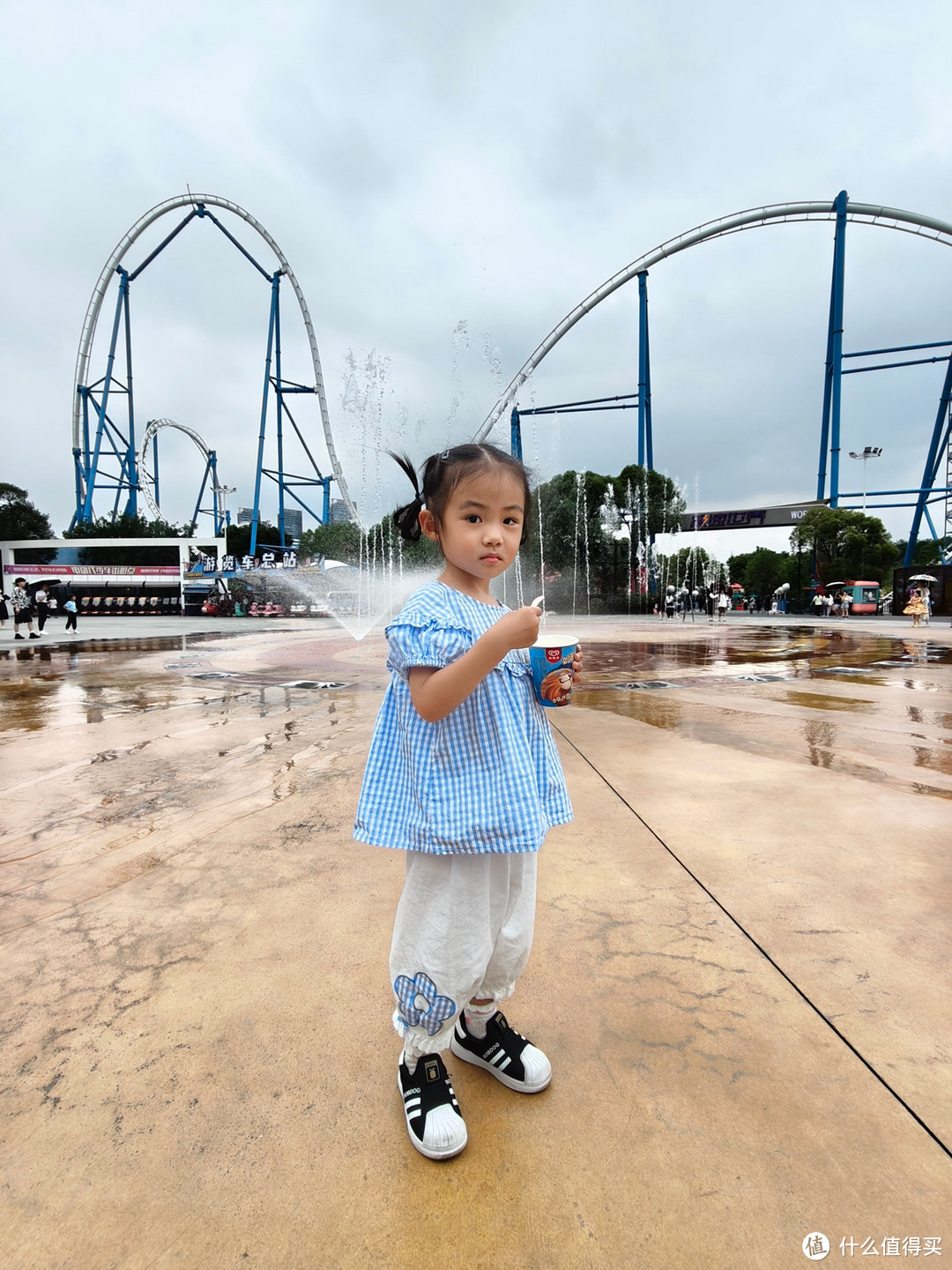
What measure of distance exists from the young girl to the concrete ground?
101mm

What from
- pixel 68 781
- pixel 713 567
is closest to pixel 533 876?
pixel 68 781

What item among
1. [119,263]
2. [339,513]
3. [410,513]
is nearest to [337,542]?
[339,513]

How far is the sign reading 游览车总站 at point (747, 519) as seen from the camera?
3744cm

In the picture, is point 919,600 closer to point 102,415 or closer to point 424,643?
point 424,643

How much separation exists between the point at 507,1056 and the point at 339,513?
54.2 meters

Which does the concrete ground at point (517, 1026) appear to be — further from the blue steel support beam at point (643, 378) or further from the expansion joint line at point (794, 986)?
the blue steel support beam at point (643, 378)

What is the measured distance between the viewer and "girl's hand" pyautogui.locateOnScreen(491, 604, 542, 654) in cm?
111

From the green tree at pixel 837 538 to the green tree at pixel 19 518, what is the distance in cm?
5392

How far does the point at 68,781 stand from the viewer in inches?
132

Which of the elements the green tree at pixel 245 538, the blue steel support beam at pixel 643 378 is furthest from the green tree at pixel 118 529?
the blue steel support beam at pixel 643 378

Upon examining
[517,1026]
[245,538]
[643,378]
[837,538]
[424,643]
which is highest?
[643,378]

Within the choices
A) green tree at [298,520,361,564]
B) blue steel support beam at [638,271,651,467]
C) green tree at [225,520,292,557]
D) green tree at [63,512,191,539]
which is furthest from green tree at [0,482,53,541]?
blue steel support beam at [638,271,651,467]

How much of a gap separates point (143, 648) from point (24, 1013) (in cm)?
1083

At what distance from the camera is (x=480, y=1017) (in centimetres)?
137
